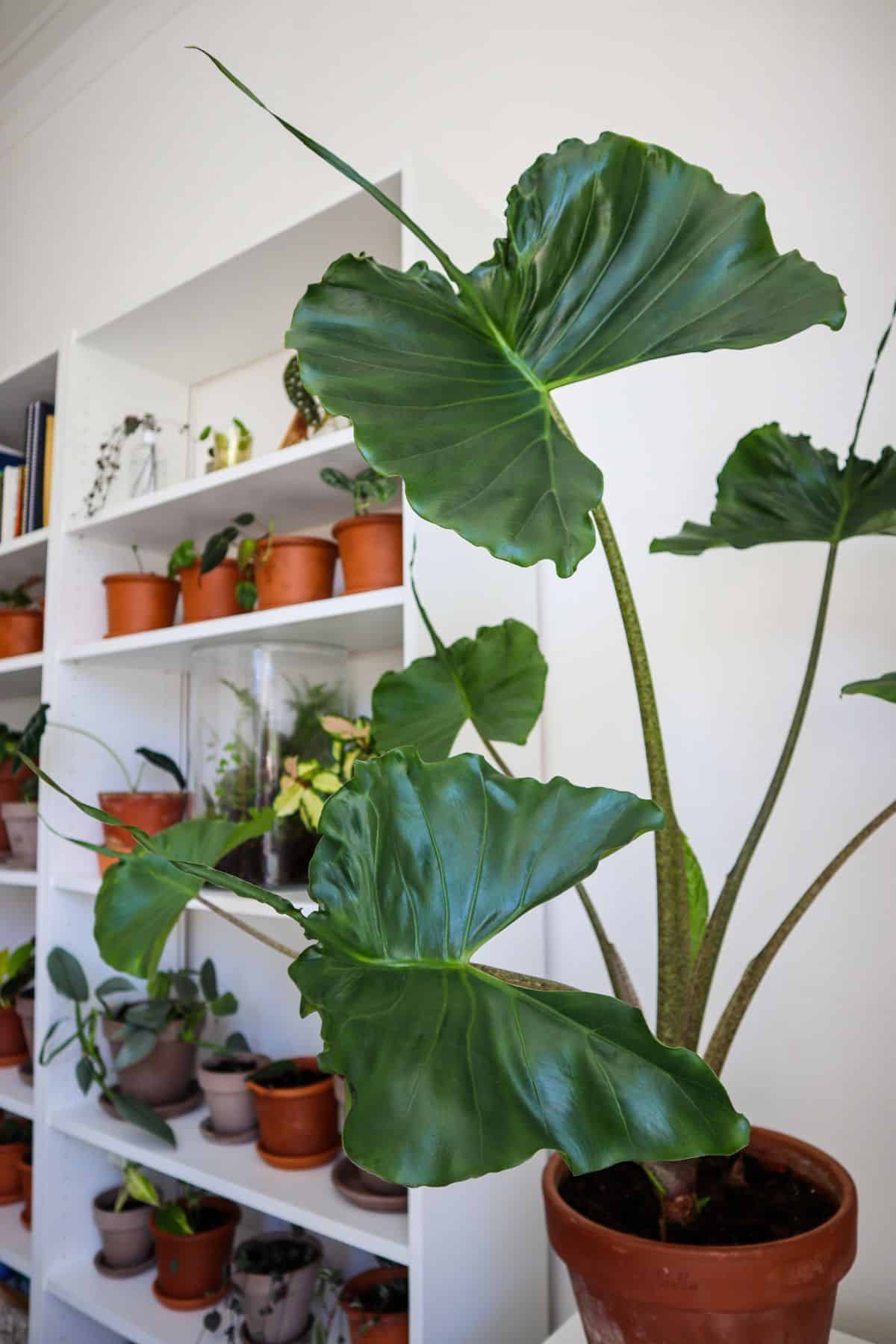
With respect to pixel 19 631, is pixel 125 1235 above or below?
below

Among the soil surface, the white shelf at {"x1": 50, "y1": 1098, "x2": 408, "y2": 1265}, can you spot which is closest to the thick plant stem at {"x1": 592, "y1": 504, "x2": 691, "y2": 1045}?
the soil surface

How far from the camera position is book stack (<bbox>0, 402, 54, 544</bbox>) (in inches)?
70.6

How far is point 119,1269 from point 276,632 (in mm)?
1034

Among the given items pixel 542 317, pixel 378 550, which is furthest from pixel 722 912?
pixel 378 550

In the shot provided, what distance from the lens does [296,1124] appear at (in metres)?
1.27

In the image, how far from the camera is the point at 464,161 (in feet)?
4.82

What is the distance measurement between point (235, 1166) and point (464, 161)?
1.54m

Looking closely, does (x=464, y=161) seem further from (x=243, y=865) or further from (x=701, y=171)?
(x=243, y=865)

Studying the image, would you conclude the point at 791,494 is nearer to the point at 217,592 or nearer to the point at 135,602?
the point at 217,592

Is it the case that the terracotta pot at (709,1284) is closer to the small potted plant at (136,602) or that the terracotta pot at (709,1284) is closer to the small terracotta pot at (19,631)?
the small potted plant at (136,602)

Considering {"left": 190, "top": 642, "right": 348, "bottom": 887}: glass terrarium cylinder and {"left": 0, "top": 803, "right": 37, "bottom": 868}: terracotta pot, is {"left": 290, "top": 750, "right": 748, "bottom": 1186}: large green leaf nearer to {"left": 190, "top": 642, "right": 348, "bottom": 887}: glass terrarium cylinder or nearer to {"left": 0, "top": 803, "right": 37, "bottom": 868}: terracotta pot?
→ {"left": 190, "top": 642, "right": 348, "bottom": 887}: glass terrarium cylinder

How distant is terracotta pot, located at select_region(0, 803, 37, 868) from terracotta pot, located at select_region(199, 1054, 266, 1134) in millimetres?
544

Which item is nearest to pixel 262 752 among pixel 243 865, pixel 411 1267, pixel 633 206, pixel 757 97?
pixel 243 865

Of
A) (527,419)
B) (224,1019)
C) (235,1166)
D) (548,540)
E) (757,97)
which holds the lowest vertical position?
(235,1166)
